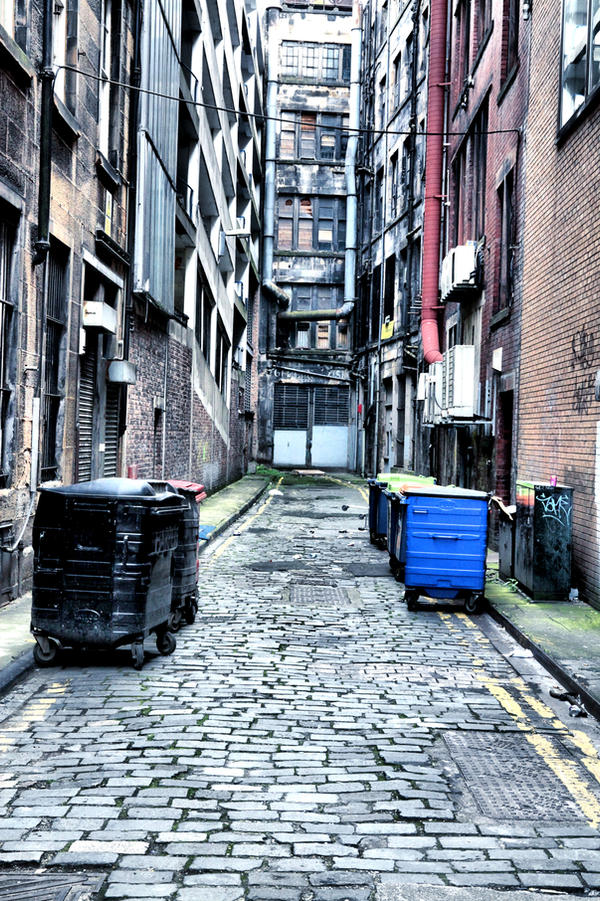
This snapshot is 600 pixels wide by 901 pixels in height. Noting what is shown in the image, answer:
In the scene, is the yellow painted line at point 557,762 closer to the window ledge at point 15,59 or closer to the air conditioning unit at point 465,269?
the window ledge at point 15,59

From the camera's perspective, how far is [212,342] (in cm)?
2752

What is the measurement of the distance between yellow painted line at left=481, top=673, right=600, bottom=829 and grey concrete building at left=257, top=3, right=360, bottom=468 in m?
38.7

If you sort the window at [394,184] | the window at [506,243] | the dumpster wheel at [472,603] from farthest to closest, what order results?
1. the window at [394,184]
2. the window at [506,243]
3. the dumpster wheel at [472,603]

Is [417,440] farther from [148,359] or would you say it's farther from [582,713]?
[582,713]

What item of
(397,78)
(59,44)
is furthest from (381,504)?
(397,78)

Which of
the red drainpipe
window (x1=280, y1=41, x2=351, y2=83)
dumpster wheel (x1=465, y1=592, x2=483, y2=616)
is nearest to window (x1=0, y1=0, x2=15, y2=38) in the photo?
dumpster wheel (x1=465, y1=592, x2=483, y2=616)

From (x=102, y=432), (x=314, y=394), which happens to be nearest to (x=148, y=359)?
(x=102, y=432)

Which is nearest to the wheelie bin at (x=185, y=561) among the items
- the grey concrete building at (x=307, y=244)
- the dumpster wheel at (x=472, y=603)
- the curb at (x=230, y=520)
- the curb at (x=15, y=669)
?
the curb at (x=15, y=669)

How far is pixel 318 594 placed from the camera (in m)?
11.3

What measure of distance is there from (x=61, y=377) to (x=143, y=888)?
28.9 ft

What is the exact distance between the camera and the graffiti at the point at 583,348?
10547mm

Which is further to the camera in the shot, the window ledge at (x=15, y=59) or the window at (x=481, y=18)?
the window at (x=481, y=18)

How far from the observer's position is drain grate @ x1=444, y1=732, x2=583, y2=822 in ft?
15.3

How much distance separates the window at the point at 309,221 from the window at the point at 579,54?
113ft
